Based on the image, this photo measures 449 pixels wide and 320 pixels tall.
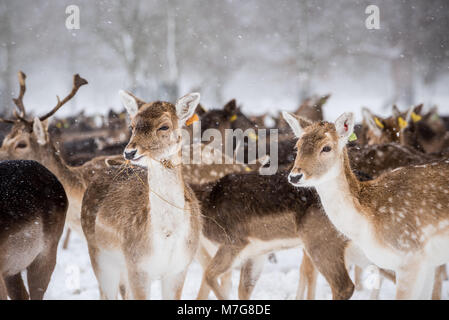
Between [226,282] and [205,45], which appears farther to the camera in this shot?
[205,45]

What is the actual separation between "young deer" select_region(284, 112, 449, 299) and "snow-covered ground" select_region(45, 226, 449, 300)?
544mm

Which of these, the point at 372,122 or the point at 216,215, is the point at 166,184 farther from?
the point at 372,122

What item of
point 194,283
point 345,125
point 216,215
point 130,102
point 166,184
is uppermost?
point 130,102

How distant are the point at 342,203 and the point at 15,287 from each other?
1.91 meters

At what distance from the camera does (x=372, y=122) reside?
373 cm

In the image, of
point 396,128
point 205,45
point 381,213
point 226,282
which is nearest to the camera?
point 381,213

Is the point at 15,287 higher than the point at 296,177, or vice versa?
the point at 296,177

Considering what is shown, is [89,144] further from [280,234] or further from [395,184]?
[395,184]

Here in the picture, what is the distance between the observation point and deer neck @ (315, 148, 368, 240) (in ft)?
7.45

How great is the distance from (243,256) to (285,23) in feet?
7.46

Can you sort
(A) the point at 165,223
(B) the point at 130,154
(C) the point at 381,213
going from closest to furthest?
(B) the point at 130,154 → (A) the point at 165,223 → (C) the point at 381,213

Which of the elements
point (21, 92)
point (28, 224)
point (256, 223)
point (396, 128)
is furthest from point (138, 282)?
point (396, 128)

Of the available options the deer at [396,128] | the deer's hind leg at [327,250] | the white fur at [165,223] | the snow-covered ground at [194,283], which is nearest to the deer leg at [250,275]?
the snow-covered ground at [194,283]

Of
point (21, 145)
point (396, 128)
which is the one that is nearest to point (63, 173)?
point (21, 145)
